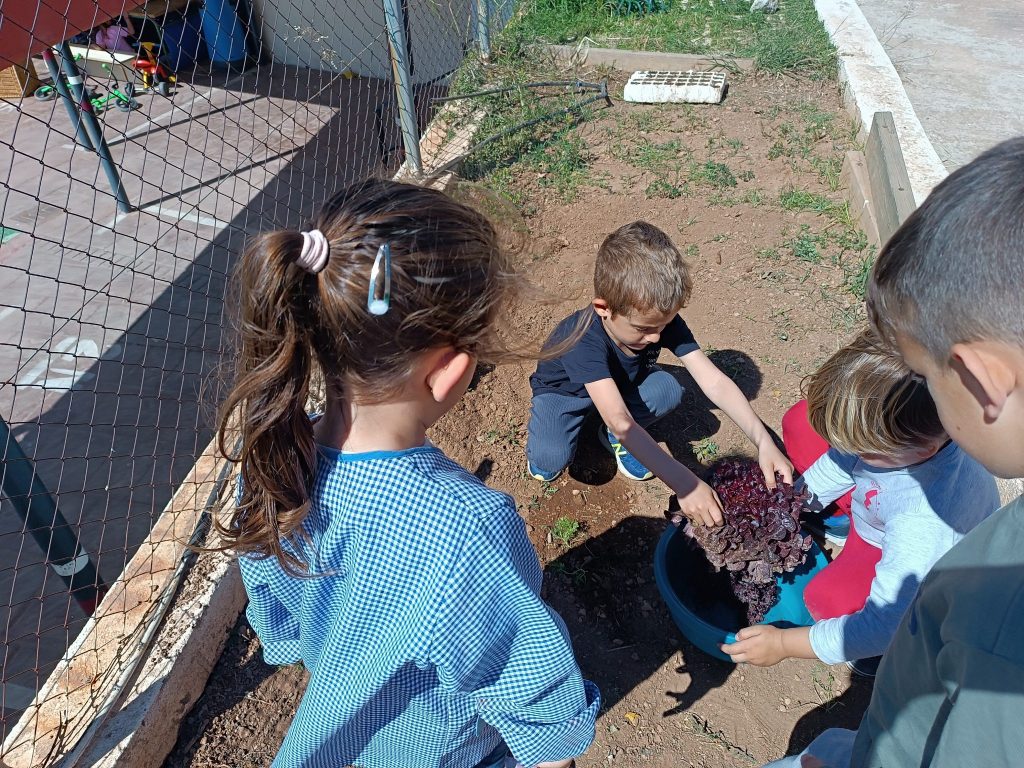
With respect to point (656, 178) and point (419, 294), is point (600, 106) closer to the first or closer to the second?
point (656, 178)

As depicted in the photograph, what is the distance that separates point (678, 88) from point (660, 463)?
3.87 m

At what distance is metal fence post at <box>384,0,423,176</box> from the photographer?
3.90m

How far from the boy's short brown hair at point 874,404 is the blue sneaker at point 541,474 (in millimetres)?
1212

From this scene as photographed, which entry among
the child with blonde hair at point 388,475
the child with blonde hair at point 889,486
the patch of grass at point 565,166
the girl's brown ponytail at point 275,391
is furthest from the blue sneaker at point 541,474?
the patch of grass at point 565,166

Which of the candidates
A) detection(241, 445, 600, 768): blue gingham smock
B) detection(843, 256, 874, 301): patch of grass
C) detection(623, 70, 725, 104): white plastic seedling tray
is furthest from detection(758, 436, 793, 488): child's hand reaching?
detection(623, 70, 725, 104): white plastic seedling tray

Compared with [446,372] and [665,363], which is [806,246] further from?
[446,372]

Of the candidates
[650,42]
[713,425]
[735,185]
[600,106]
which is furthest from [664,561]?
[650,42]

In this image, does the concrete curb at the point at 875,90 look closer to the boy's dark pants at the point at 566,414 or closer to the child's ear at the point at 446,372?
the boy's dark pants at the point at 566,414

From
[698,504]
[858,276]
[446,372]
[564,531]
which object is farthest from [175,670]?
[858,276]

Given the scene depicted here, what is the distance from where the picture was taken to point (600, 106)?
17.3ft

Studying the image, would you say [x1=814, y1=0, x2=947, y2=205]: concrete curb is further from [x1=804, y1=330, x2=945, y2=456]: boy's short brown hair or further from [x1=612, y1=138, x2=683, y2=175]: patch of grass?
[x1=804, y1=330, x2=945, y2=456]: boy's short brown hair

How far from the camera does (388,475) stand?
44.3 inches

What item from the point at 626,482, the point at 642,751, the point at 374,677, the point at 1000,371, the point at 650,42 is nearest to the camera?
the point at 1000,371

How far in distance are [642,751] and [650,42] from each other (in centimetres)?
565
